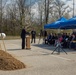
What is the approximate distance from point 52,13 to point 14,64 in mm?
53147

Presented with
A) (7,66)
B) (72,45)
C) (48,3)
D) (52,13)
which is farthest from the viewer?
(52,13)

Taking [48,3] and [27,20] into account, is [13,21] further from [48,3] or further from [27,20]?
[48,3]

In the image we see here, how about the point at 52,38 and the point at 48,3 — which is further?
the point at 48,3

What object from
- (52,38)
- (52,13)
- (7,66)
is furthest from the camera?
(52,13)

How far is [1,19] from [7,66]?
51.9 metres

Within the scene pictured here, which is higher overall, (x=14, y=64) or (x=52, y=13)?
(x=52, y=13)

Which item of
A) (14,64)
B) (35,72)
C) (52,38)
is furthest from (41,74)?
(52,38)

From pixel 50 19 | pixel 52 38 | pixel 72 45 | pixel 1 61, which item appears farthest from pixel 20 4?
pixel 1 61

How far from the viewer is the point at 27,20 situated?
60062 mm

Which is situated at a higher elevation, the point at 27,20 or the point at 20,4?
the point at 20,4

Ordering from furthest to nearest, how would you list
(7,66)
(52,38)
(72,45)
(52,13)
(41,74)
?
(52,13), (52,38), (72,45), (7,66), (41,74)

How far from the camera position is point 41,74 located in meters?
9.62

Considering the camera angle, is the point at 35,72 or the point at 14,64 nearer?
the point at 35,72

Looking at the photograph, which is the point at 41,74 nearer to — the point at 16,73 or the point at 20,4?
the point at 16,73
